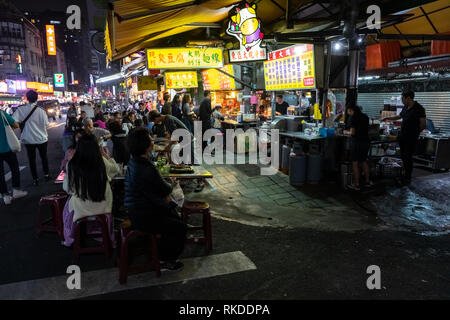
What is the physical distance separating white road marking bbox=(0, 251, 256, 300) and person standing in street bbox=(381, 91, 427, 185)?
616cm

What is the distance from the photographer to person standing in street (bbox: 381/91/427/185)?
7961mm

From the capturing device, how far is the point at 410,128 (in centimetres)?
806

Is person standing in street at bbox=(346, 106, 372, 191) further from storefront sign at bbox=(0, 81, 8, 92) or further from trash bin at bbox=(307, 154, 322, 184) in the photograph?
storefront sign at bbox=(0, 81, 8, 92)

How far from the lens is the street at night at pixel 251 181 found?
3855 millimetres

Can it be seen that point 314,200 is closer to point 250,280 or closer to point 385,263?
point 385,263

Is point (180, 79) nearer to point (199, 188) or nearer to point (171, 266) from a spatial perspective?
point (199, 188)

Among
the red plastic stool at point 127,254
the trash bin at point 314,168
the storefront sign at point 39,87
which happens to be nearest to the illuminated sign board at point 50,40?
the storefront sign at point 39,87

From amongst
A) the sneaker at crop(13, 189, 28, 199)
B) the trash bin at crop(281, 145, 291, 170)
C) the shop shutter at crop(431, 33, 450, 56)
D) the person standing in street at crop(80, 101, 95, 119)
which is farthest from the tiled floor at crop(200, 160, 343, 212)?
the person standing in street at crop(80, 101, 95, 119)

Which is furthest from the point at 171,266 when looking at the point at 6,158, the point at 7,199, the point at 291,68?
the point at 291,68

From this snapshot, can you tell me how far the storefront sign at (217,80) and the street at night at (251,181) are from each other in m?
0.12

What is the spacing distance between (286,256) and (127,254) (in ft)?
7.74

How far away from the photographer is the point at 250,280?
393 cm

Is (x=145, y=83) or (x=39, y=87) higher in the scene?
(x=39, y=87)
